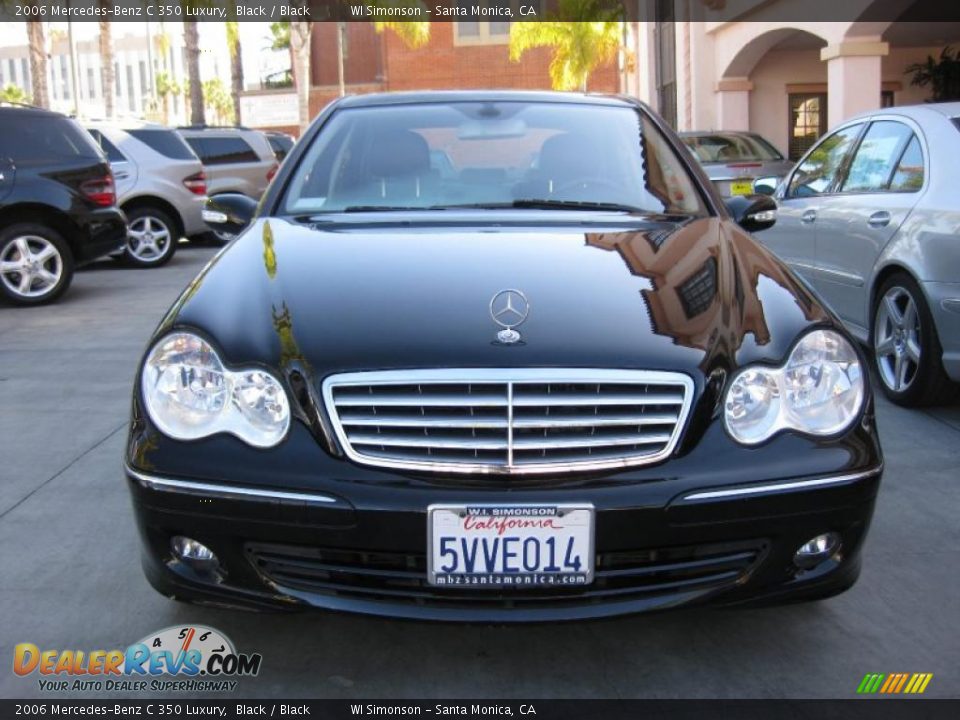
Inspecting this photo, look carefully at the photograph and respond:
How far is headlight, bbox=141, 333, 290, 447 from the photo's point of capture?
2.53 meters

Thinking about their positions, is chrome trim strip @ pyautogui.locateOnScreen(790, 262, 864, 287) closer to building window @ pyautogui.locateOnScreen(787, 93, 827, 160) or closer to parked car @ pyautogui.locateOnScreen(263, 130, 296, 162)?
parked car @ pyautogui.locateOnScreen(263, 130, 296, 162)

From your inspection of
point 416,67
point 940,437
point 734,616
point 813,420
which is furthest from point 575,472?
point 416,67

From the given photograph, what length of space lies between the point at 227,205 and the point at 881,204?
3.19 m

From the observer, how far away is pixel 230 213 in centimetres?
409

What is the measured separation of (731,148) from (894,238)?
29.0 ft

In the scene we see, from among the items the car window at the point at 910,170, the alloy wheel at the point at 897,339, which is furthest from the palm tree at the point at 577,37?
the alloy wheel at the point at 897,339

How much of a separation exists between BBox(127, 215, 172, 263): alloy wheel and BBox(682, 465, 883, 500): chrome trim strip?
11.2 meters

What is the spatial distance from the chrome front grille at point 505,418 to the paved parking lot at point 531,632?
0.39 m

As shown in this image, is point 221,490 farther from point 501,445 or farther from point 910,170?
point 910,170

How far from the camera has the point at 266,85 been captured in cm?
5794

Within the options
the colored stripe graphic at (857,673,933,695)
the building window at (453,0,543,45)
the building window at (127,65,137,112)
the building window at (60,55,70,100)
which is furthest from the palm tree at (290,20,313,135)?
the building window at (127,65,137,112)

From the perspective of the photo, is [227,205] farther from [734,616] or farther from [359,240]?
[734,616]

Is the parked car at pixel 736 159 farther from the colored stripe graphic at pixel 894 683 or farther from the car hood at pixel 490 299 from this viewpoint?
the colored stripe graphic at pixel 894 683
